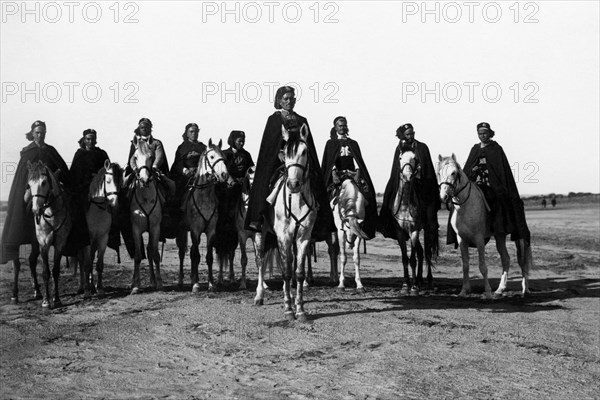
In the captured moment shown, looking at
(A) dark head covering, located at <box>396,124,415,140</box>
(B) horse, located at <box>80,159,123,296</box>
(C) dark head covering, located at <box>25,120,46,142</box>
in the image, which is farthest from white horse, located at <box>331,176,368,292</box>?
(C) dark head covering, located at <box>25,120,46,142</box>

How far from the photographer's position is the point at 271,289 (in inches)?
547

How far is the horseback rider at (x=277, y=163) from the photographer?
10.6 m

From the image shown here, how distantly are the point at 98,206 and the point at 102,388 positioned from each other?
6300mm

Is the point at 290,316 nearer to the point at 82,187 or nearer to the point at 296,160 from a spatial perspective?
the point at 296,160

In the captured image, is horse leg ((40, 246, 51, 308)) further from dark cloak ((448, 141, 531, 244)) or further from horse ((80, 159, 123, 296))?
dark cloak ((448, 141, 531, 244))

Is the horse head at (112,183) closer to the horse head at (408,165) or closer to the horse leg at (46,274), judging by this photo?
the horse leg at (46,274)

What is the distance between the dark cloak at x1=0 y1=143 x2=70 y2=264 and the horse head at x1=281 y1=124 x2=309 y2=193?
521 cm

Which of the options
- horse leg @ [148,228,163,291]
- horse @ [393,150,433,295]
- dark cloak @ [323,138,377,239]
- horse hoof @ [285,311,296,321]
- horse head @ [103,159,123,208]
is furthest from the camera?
dark cloak @ [323,138,377,239]

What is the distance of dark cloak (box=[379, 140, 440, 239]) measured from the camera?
13.7m

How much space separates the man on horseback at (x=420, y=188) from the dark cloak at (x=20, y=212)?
7.19 metres

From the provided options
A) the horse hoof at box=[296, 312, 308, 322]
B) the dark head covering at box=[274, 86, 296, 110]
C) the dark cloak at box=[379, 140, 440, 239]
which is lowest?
the horse hoof at box=[296, 312, 308, 322]

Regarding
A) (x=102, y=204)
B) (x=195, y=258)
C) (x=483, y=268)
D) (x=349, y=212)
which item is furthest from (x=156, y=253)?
(x=483, y=268)

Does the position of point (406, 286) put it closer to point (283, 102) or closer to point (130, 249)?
point (283, 102)

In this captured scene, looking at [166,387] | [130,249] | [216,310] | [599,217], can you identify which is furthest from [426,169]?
[599,217]
